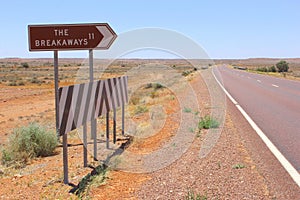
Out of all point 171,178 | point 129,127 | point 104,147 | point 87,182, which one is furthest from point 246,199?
point 129,127

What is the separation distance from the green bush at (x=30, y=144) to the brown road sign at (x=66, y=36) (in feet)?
6.78

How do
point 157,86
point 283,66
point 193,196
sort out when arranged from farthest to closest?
1. point 283,66
2. point 157,86
3. point 193,196

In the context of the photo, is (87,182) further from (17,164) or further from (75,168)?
(17,164)

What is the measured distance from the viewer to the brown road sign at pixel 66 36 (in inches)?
272

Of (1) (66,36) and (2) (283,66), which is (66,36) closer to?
(1) (66,36)

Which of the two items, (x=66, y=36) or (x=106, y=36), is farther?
(x=106, y=36)

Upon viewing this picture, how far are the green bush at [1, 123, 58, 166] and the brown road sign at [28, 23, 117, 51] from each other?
81.4 inches

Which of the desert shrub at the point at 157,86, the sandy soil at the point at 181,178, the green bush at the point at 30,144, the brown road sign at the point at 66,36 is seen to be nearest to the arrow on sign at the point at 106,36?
the brown road sign at the point at 66,36

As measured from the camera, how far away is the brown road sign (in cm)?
691

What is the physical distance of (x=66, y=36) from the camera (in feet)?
22.8

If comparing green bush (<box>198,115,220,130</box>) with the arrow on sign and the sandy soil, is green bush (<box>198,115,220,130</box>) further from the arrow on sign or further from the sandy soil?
the arrow on sign

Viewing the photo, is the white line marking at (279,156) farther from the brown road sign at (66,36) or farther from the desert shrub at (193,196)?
the brown road sign at (66,36)

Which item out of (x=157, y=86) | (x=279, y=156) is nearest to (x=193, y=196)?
(x=279, y=156)

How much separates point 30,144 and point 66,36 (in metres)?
2.63
